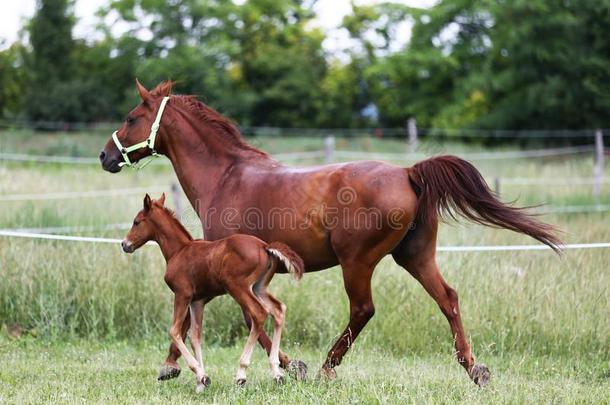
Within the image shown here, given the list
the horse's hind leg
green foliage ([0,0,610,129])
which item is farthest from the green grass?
green foliage ([0,0,610,129])

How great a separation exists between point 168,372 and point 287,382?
837mm

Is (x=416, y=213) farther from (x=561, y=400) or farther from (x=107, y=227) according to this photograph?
(x=107, y=227)

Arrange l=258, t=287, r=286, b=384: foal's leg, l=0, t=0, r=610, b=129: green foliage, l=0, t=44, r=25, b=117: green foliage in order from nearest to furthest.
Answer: l=258, t=287, r=286, b=384: foal's leg
l=0, t=0, r=610, b=129: green foliage
l=0, t=44, r=25, b=117: green foliage

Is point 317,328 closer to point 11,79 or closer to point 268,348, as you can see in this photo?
point 268,348

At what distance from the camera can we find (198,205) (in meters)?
6.21

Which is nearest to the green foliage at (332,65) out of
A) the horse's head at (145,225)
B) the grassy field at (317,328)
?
the grassy field at (317,328)

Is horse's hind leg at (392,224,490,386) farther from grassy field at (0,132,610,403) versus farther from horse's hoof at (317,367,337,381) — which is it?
horse's hoof at (317,367,337,381)

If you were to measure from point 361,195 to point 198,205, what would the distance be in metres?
1.36

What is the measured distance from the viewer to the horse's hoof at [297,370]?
18.3ft

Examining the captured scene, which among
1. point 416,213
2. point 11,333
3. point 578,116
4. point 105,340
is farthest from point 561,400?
point 578,116

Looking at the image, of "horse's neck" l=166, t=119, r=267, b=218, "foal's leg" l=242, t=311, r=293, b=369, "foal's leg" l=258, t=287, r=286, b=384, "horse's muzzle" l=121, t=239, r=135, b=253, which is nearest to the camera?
"foal's leg" l=258, t=287, r=286, b=384

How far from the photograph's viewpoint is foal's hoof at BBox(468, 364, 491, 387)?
214 inches

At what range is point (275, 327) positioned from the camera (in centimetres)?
546

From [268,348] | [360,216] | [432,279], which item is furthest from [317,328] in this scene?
[360,216]
